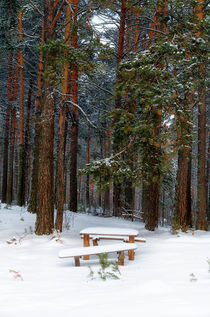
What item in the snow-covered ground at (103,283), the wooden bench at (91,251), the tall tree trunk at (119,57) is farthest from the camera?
the tall tree trunk at (119,57)

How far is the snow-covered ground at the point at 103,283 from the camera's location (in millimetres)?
3473

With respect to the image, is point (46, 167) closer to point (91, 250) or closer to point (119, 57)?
point (91, 250)


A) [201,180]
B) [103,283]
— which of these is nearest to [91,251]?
[103,283]

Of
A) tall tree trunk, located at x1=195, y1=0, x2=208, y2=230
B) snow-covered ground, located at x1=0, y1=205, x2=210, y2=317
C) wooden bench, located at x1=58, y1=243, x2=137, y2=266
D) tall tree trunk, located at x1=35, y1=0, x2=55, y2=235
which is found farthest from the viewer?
tall tree trunk, located at x1=195, y1=0, x2=208, y2=230

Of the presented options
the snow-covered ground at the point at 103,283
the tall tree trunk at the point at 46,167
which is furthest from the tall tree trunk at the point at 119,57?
the snow-covered ground at the point at 103,283

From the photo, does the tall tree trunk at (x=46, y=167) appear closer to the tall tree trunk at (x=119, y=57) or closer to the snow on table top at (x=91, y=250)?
the snow on table top at (x=91, y=250)

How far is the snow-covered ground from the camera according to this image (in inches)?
137

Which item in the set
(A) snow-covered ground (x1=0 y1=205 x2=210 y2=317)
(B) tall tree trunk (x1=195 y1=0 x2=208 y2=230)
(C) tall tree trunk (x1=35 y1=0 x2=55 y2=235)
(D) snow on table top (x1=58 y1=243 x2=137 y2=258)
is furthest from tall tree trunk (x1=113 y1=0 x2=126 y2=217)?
(D) snow on table top (x1=58 y1=243 x2=137 y2=258)

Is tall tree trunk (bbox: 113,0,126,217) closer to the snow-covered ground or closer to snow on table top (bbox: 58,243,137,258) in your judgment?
the snow-covered ground

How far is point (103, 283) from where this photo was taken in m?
4.89

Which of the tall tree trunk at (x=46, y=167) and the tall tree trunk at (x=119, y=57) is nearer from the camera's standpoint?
the tall tree trunk at (x=46, y=167)

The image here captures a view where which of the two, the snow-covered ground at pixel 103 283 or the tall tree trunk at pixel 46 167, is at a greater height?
the tall tree trunk at pixel 46 167

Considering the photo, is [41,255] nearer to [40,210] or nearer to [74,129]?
[40,210]

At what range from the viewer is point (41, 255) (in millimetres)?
7672
